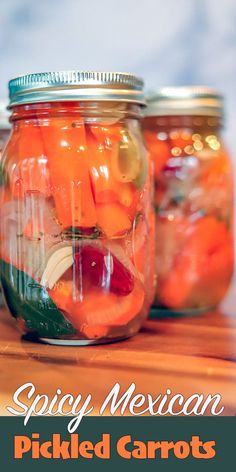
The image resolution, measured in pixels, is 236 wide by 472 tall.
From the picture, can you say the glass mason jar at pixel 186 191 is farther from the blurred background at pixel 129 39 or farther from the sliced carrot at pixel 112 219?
the blurred background at pixel 129 39

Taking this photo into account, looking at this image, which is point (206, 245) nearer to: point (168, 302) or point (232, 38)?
point (168, 302)

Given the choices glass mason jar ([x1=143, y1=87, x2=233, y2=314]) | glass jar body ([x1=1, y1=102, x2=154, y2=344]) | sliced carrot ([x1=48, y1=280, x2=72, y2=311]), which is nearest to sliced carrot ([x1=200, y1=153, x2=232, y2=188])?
glass mason jar ([x1=143, y1=87, x2=233, y2=314])

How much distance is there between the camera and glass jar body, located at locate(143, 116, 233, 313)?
985 millimetres

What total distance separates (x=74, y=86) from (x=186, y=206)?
241 mm

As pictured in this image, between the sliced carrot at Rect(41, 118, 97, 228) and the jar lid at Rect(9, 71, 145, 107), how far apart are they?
4cm

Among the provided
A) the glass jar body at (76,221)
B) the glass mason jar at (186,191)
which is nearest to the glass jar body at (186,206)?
the glass mason jar at (186,191)

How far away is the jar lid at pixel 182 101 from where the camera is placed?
98 cm

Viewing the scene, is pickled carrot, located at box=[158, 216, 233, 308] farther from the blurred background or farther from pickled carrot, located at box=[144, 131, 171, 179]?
the blurred background

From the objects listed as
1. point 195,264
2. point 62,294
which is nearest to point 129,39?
point 195,264

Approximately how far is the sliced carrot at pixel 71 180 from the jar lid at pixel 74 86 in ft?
0.14

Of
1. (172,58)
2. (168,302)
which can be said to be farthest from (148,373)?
(172,58)

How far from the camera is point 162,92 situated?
98 cm

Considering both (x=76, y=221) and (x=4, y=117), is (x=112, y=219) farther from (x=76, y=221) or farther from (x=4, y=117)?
(x=4, y=117)

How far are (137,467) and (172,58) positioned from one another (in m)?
0.74
